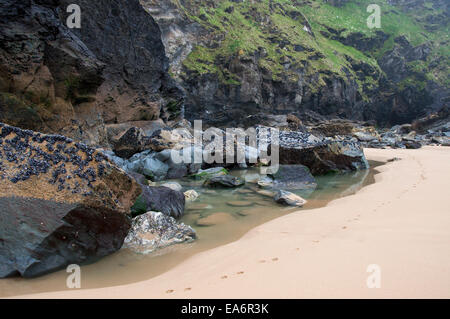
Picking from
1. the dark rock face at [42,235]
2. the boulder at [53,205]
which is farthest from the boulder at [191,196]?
the dark rock face at [42,235]

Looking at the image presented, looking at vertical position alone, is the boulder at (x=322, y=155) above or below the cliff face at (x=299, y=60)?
below

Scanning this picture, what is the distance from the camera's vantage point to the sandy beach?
1.78 m

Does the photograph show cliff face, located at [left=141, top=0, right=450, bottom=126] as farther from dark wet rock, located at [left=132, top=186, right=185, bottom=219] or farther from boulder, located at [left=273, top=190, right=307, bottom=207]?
dark wet rock, located at [left=132, top=186, right=185, bottom=219]

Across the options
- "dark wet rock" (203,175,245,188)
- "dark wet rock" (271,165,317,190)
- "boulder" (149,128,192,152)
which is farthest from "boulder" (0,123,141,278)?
"boulder" (149,128,192,152)

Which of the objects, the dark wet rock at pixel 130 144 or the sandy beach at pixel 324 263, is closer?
the sandy beach at pixel 324 263

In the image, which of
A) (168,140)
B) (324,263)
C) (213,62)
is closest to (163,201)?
(324,263)

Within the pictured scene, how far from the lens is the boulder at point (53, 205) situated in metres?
2.58

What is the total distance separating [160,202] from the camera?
4617mm

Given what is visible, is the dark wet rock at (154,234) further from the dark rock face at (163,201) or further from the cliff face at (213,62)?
the cliff face at (213,62)

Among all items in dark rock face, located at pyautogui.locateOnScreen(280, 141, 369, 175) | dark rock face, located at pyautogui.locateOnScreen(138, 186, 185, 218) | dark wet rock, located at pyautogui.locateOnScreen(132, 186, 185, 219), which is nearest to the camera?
dark wet rock, located at pyautogui.locateOnScreen(132, 186, 185, 219)

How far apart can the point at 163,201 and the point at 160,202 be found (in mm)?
99

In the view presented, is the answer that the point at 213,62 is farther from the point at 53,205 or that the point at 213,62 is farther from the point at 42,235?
the point at 42,235

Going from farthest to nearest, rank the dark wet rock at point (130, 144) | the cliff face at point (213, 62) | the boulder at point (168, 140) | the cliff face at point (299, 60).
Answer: the cliff face at point (299, 60) < the dark wet rock at point (130, 144) < the boulder at point (168, 140) < the cliff face at point (213, 62)

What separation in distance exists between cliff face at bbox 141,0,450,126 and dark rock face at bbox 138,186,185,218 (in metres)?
29.6
